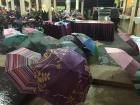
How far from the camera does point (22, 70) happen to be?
7.73ft

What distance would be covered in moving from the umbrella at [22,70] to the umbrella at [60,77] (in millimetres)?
325

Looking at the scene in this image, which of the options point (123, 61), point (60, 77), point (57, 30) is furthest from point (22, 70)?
point (57, 30)

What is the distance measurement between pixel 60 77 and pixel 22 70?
744 millimetres

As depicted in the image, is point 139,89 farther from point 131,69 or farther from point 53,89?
point 53,89

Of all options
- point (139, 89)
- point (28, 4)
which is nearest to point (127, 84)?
point (139, 89)

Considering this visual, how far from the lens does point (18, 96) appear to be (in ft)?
10.3

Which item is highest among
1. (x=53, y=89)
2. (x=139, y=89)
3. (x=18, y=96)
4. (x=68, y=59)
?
(x=68, y=59)

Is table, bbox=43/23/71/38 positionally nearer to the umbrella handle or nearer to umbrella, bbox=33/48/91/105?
the umbrella handle

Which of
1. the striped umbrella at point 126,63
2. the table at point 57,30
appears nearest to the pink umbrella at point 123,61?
the striped umbrella at point 126,63

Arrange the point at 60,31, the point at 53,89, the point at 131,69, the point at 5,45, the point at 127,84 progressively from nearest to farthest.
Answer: the point at 53,89
the point at 131,69
the point at 127,84
the point at 5,45
the point at 60,31

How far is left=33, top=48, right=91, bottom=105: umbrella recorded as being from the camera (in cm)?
183

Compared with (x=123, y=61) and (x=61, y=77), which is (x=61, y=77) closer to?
(x=61, y=77)

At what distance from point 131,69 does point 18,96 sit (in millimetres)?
1933

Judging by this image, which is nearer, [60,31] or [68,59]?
[68,59]
